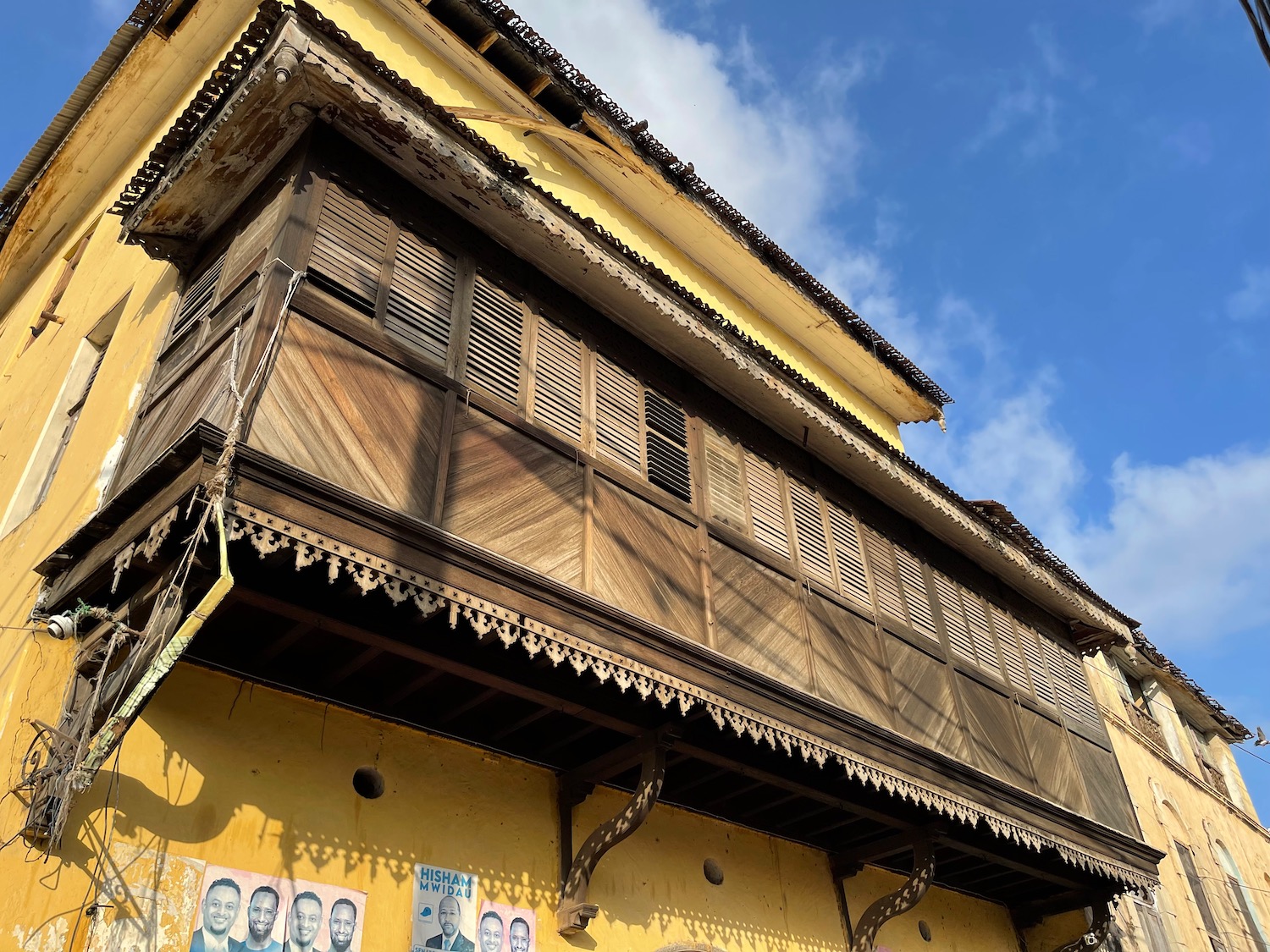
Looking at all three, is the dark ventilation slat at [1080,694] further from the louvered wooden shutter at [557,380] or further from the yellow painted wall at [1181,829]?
the louvered wooden shutter at [557,380]

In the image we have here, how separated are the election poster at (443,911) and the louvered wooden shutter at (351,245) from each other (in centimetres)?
349

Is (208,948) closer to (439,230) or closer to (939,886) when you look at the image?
(439,230)

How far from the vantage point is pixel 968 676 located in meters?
10.1

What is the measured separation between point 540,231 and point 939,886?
297 inches

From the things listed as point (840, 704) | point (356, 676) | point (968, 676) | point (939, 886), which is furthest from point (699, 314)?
point (939, 886)

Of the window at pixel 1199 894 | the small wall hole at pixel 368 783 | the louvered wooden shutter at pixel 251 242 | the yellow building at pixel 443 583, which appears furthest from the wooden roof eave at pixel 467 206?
the window at pixel 1199 894

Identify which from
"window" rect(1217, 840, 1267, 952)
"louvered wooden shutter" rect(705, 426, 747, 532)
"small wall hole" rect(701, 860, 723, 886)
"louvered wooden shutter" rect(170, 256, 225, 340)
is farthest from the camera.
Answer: "window" rect(1217, 840, 1267, 952)

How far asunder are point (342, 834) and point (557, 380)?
3.40m

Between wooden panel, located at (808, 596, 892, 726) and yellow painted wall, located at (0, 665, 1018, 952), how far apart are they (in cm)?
147

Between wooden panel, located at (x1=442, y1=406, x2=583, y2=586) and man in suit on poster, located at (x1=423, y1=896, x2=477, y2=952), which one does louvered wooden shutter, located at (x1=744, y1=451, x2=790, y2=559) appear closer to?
wooden panel, located at (x1=442, y1=406, x2=583, y2=586)

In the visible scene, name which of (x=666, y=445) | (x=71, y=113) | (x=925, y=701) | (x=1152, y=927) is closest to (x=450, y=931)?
(x=666, y=445)

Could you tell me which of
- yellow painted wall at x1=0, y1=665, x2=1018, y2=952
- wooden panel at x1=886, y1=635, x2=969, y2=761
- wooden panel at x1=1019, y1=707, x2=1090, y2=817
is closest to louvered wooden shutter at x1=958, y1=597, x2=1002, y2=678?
wooden panel at x1=1019, y1=707, x2=1090, y2=817

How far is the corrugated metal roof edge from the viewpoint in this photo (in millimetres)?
10070

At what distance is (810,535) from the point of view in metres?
9.20
